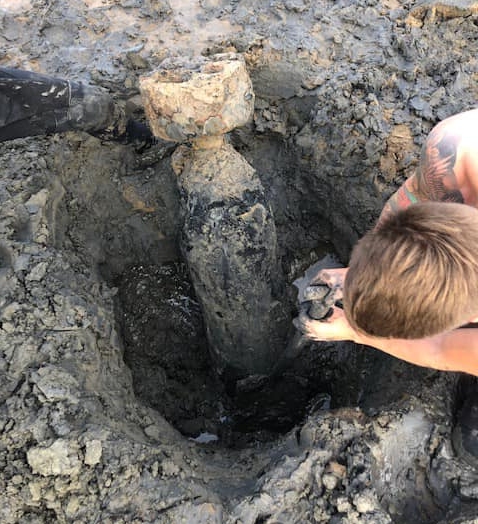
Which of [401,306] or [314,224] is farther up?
[401,306]

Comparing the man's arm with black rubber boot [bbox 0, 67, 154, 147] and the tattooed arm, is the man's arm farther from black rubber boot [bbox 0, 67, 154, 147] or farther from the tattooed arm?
black rubber boot [bbox 0, 67, 154, 147]

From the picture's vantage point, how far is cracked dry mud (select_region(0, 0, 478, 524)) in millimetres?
1434

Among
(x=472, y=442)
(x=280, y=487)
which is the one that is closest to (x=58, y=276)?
(x=280, y=487)

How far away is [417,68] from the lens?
7.79 feet

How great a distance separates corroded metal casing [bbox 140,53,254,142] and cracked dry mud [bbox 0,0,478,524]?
0.66m

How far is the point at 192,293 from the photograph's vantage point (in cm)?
271

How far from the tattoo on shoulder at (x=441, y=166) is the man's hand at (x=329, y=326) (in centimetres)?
52

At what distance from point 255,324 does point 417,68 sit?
4.84 feet

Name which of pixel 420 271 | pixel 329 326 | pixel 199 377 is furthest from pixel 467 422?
pixel 199 377

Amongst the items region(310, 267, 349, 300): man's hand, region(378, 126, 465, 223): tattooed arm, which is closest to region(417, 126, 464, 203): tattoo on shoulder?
region(378, 126, 465, 223): tattooed arm

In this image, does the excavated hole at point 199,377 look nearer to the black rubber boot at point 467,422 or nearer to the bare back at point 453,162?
the black rubber boot at point 467,422

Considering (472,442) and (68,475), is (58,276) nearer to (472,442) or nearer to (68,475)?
(68,475)

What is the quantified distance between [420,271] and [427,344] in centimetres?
57

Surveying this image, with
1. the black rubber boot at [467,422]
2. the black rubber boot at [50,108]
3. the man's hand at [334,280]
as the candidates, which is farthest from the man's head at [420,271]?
the black rubber boot at [50,108]
